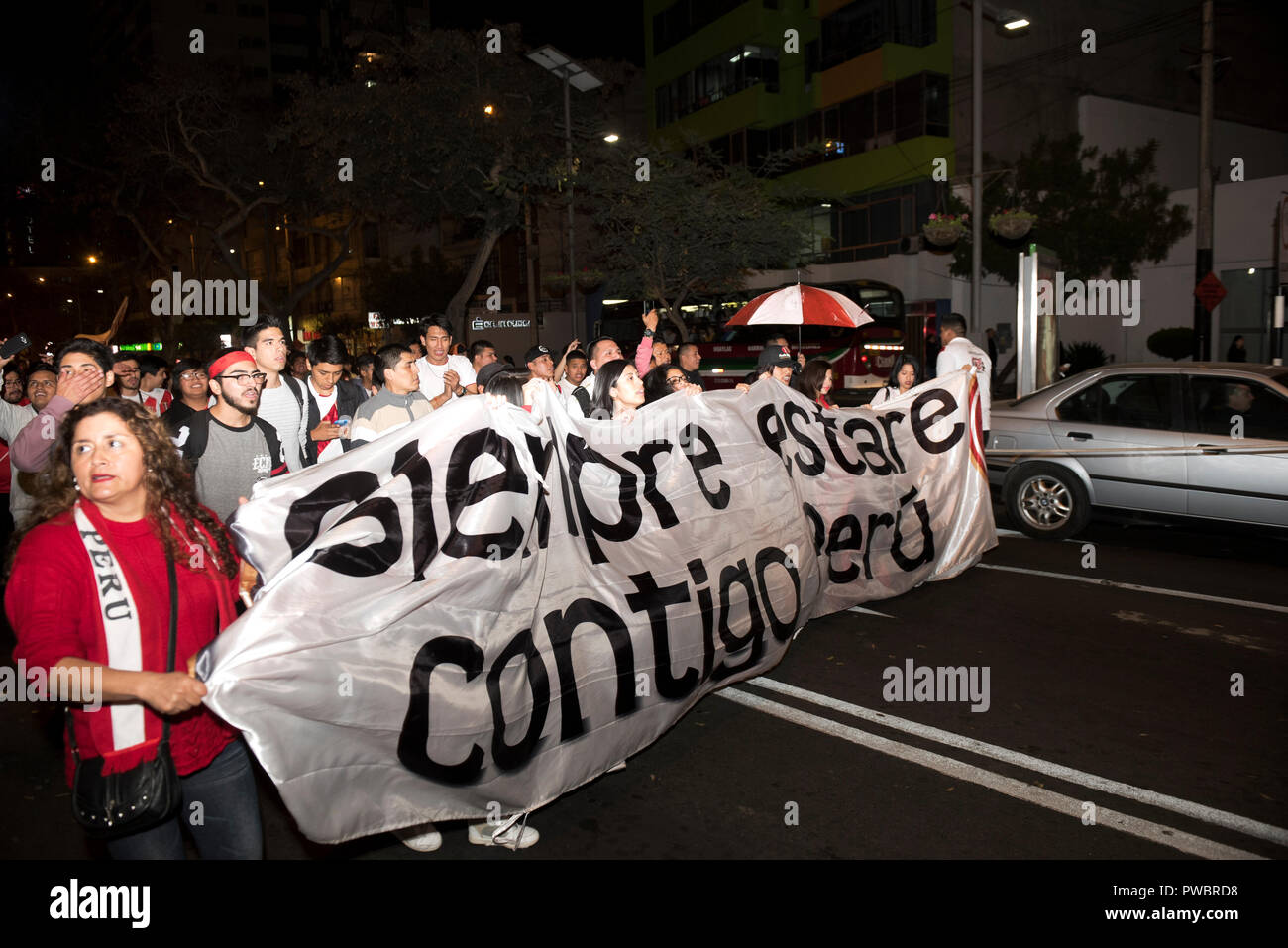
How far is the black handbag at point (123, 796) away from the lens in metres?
2.28

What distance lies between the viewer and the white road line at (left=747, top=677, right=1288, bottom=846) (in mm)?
3633

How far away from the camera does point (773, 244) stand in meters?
24.2

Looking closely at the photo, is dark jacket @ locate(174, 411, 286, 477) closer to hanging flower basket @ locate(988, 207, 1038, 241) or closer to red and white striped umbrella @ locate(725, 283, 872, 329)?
red and white striped umbrella @ locate(725, 283, 872, 329)

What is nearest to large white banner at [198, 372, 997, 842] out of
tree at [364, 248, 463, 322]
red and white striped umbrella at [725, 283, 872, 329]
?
red and white striped umbrella at [725, 283, 872, 329]

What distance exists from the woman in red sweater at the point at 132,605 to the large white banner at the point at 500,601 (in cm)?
12

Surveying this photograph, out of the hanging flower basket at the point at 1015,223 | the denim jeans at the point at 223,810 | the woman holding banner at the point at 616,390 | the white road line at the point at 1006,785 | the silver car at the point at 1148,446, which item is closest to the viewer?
Result: the denim jeans at the point at 223,810

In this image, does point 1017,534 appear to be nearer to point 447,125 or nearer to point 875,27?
point 447,125

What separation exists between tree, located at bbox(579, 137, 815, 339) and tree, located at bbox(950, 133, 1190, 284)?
654 centimetres

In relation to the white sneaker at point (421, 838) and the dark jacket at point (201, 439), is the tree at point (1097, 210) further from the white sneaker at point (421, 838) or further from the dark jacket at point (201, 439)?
the white sneaker at point (421, 838)

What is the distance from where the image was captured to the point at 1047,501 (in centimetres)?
875

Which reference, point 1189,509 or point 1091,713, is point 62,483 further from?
point 1189,509

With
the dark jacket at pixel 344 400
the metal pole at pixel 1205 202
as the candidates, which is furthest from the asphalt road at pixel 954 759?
the metal pole at pixel 1205 202
